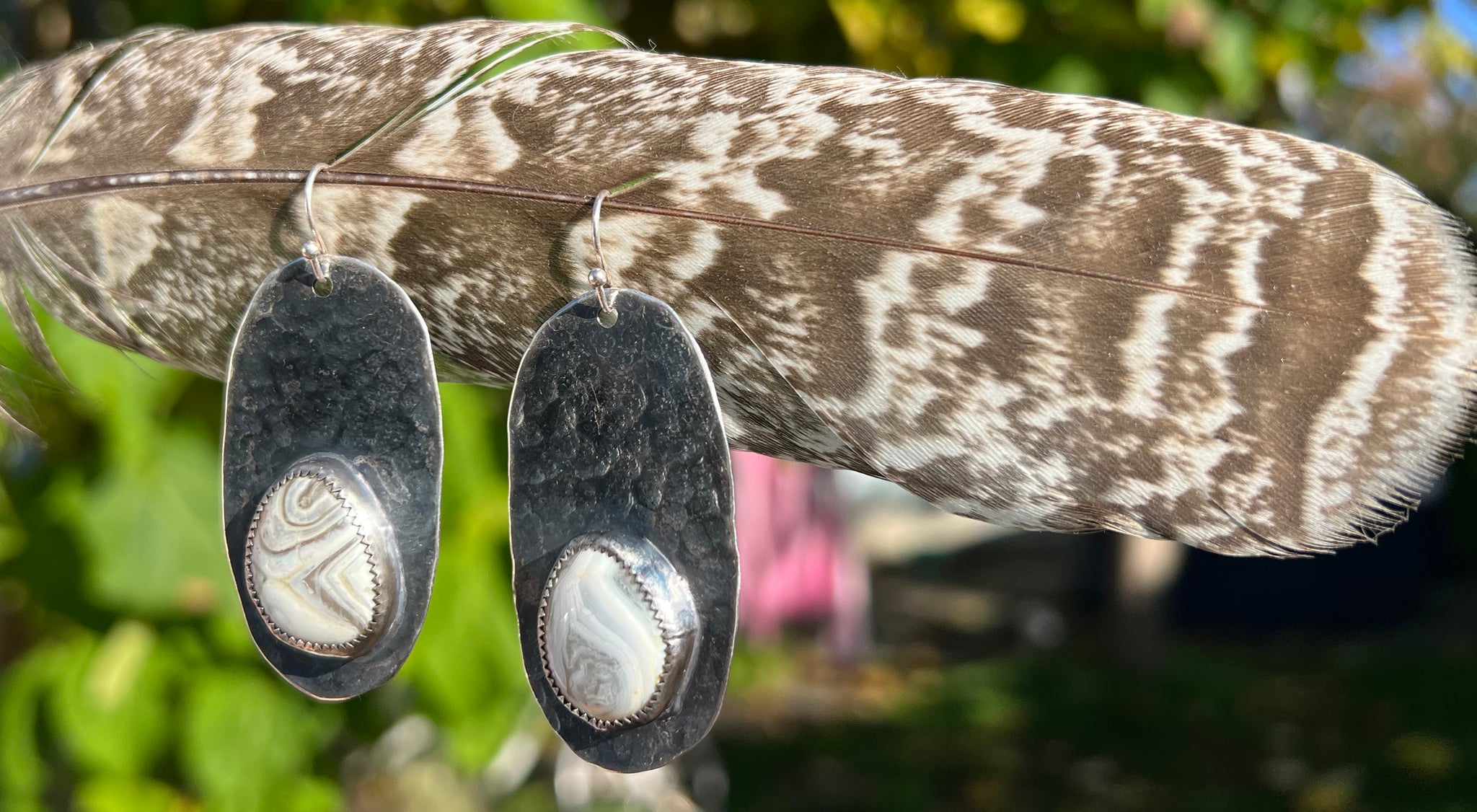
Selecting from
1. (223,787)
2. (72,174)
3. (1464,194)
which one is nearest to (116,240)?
(72,174)

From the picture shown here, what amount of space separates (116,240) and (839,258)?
1.46 feet

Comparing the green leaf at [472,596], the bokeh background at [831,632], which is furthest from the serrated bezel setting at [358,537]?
the green leaf at [472,596]

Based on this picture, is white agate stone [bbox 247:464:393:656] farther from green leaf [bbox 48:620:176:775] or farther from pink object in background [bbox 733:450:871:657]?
pink object in background [bbox 733:450:871:657]

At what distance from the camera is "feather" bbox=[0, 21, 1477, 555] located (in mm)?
472

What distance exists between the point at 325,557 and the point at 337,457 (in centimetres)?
5

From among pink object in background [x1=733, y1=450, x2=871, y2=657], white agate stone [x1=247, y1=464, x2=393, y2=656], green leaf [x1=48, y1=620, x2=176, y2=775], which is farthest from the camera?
pink object in background [x1=733, y1=450, x2=871, y2=657]

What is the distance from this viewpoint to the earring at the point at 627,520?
53 cm

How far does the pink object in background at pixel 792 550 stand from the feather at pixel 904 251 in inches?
60.7

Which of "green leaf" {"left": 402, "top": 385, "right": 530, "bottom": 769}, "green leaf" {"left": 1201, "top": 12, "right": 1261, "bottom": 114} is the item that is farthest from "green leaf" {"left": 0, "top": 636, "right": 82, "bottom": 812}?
"green leaf" {"left": 1201, "top": 12, "right": 1261, "bottom": 114}

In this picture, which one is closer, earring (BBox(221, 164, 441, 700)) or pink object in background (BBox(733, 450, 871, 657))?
earring (BBox(221, 164, 441, 700))

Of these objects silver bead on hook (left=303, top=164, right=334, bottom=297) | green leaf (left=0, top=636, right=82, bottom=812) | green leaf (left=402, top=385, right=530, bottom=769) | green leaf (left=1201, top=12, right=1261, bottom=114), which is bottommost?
green leaf (left=0, top=636, right=82, bottom=812)

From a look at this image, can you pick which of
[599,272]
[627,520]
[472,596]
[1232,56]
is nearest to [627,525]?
[627,520]

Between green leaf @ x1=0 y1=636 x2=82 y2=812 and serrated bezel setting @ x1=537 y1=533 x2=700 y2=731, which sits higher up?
serrated bezel setting @ x1=537 y1=533 x2=700 y2=731

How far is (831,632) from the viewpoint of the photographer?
327 centimetres
